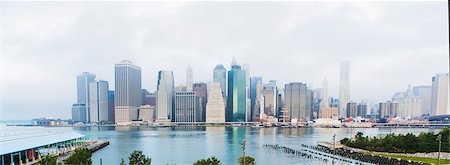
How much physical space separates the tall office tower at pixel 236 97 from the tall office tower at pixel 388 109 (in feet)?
69.6

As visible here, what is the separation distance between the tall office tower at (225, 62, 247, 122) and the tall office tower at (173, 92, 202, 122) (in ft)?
18.5

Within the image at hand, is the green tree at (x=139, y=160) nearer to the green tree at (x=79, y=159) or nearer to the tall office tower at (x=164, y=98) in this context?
the green tree at (x=79, y=159)

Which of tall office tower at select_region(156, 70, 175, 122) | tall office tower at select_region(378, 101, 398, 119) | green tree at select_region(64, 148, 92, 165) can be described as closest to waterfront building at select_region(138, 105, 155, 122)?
tall office tower at select_region(156, 70, 175, 122)

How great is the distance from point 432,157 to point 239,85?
41073mm

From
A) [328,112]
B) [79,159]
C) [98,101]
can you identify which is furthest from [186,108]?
[79,159]

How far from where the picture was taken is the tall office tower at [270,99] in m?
47.5

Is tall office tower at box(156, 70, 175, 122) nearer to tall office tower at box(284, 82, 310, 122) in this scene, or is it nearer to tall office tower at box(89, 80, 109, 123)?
tall office tower at box(89, 80, 109, 123)

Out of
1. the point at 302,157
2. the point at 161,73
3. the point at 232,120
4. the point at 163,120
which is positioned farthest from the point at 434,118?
the point at 161,73

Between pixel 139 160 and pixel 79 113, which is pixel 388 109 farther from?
pixel 79 113

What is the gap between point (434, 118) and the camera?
3066 centimetres

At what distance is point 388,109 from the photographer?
42.7 metres

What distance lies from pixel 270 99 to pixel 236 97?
6.06 metres

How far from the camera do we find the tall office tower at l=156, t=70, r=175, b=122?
144 ft

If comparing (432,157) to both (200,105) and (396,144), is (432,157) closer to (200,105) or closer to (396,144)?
(396,144)
